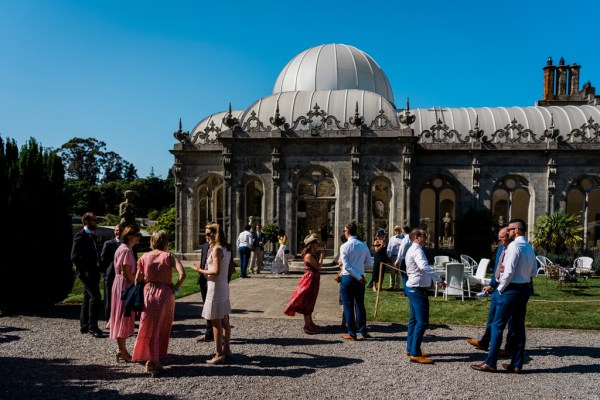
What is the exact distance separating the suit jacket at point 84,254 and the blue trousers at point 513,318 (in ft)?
21.2

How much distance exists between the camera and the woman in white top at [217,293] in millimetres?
5945

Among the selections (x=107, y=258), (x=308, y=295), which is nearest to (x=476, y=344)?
(x=308, y=295)

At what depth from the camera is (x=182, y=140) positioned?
2005 cm

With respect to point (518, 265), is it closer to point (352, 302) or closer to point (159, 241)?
point (352, 302)

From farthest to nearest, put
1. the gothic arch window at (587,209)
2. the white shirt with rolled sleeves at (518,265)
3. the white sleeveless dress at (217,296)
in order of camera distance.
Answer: the gothic arch window at (587,209) → the white sleeveless dress at (217,296) → the white shirt with rolled sleeves at (518,265)

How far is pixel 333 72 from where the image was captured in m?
22.6

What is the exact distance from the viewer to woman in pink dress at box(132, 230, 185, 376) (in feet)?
A: 18.0

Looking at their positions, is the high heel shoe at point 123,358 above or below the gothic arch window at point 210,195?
below

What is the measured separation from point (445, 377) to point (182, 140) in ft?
55.8

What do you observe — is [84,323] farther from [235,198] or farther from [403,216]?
[403,216]

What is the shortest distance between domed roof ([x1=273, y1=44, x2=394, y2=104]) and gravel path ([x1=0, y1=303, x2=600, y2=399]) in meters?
16.9

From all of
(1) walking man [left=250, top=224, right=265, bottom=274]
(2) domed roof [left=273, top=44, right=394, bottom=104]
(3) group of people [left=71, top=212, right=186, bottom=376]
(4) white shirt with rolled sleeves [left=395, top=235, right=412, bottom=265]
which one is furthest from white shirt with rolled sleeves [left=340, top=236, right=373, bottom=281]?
(2) domed roof [left=273, top=44, right=394, bottom=104]

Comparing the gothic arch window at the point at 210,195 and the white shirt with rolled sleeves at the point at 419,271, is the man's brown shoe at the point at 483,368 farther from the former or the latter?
the gothic arch window at the point at 210,195

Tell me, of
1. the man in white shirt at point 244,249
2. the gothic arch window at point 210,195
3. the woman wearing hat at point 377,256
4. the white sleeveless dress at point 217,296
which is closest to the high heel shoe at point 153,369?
the white sleeveless dress at point 217,296
